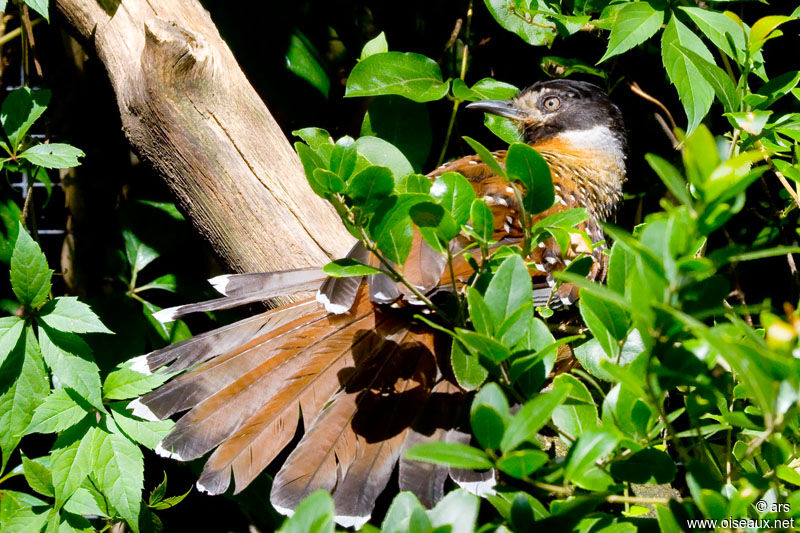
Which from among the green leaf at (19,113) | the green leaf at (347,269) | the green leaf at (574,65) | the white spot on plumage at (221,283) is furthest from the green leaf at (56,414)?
the green leaf at (574,65)

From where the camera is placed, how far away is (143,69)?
1.91 meters

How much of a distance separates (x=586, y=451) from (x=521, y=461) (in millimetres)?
75

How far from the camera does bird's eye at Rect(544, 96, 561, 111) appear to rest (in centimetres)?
271

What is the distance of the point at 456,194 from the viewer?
109 centimetres

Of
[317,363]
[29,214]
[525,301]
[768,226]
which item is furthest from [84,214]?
[768,226]

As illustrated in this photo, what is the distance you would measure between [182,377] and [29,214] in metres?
1.12

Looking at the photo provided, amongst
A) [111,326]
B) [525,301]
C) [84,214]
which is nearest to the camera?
[525,301]

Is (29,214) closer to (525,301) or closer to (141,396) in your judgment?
(141,396)

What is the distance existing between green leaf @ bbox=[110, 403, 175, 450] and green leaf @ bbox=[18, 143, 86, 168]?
2.12 ft

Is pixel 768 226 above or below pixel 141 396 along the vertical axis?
below

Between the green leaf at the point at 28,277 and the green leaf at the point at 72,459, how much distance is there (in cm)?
30

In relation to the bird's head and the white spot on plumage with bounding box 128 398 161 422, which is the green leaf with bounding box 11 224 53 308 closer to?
the white spot on plumage with bounding box 128 398 161 422

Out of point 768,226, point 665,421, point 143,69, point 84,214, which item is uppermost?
point 143,69

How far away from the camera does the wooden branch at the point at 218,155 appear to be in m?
1.89
